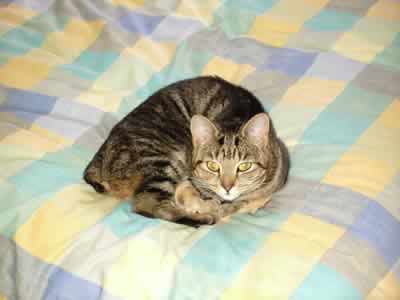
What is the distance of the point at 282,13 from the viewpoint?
1897 millimetres

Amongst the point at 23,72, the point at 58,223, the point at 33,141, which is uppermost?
the point at 23,72

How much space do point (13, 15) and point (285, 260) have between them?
4.91ft

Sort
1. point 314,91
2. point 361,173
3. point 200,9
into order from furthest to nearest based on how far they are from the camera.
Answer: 1. point 200,9
2. point 314,91
3. point 361,173

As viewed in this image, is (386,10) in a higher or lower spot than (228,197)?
higher

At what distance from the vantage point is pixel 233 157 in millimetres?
1442

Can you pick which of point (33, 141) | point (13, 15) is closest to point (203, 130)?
point (33, 141)

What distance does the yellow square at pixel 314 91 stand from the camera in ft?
5.31

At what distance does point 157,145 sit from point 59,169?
31cm

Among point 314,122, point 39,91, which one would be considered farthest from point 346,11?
point 39,91

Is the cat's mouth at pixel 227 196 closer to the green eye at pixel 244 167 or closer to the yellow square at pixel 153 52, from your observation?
the green eye at pixel 244 167

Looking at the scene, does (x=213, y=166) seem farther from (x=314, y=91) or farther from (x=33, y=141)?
(x=33, y=141)

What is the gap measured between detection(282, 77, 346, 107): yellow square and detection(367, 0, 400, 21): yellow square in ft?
1.14

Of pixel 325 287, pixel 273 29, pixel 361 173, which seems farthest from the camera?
pixel 273 29

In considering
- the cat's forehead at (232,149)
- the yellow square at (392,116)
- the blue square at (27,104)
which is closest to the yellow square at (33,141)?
the blue square at (27,104)
